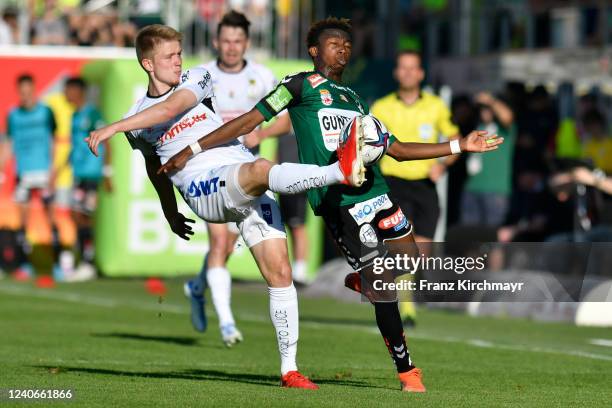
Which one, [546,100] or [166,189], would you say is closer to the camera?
[166,189]

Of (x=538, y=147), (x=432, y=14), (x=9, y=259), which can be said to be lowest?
(x=9, y=259)

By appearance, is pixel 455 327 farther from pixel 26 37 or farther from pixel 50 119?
pixel 26 37

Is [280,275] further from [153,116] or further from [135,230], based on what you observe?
[135,230]

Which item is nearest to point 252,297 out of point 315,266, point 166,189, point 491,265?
point 315,266

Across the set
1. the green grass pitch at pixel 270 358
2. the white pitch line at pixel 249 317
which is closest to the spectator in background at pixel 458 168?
the green grass pitch at pixel 270 358

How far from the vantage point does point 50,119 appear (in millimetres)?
22203

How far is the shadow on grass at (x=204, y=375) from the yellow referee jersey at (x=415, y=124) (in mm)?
4506

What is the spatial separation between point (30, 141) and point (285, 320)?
13.4 meters

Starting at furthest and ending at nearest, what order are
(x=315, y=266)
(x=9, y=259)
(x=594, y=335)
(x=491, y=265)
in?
(x=9, y=259) < (x=315, y=266) < (x=491, y=265) < (x=594, y=335)

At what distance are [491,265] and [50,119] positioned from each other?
27.3 ft

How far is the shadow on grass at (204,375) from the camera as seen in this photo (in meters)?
9.59

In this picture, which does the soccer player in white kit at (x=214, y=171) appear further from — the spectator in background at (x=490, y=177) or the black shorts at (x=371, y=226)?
the spectator in background at (x=490, y=177)

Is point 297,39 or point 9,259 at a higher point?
point 297,39

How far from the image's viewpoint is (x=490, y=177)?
770 inches
